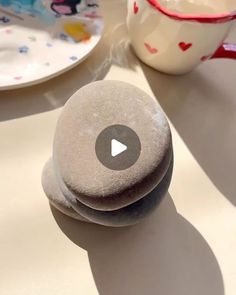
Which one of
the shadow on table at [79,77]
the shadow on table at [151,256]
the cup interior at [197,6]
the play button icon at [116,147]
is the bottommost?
the shadow on table at [151,256]

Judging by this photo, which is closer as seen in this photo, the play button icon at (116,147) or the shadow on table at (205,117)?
the play button icon at (116,147)

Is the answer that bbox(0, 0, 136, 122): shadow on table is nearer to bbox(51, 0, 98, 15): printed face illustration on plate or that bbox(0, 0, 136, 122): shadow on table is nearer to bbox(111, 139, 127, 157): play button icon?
bbox(51, 0, 98, 15): printed face illustration on plate

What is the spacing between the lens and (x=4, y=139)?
0.38m

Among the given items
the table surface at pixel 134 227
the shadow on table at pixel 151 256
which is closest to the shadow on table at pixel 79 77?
the table surface at pixel 134 227

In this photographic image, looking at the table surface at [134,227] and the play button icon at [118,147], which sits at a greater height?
the play button icon at [118,147]

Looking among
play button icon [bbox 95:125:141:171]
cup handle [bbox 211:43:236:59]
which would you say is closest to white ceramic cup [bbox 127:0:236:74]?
cup handle [bbox 211:43:236:59]

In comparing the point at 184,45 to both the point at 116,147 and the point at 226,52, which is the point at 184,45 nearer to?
the point at 226,52

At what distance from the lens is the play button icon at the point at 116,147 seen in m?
0.28

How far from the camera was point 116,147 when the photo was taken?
279 millimetres

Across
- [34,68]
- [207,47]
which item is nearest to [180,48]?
[207,47]

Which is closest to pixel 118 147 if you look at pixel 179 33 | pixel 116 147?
pixel 116 147

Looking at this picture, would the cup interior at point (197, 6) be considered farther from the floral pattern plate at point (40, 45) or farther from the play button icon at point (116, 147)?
the play button icon at point (116, 147)

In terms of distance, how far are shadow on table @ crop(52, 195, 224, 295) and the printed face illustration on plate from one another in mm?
228

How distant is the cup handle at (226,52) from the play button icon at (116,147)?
0.19 m
